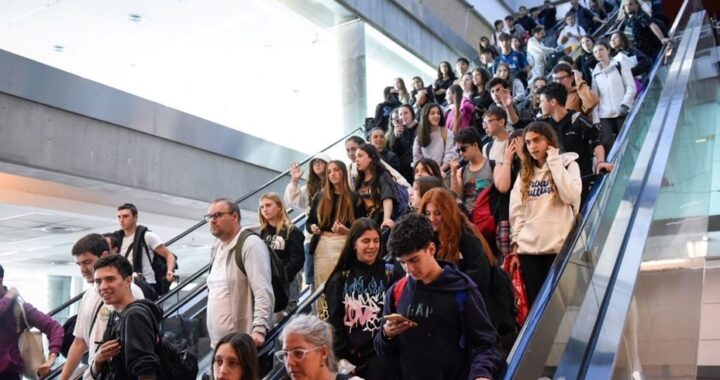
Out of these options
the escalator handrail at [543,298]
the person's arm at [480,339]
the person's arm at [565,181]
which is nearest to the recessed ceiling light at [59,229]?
the person's arm at [565,181]

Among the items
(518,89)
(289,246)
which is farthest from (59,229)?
(289,246)

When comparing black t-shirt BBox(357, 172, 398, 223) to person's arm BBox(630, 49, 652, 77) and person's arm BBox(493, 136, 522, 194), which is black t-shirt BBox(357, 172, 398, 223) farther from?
person's arm BBox(630, 49, 652, 77)

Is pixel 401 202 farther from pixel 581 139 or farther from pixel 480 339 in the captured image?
pixel 480 339

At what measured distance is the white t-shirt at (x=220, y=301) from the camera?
171 inches

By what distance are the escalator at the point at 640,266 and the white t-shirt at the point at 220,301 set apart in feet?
6.62

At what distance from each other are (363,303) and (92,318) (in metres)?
1.76

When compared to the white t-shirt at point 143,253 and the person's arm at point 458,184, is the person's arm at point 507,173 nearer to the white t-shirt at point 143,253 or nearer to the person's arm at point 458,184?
the person's arm at point 458,184

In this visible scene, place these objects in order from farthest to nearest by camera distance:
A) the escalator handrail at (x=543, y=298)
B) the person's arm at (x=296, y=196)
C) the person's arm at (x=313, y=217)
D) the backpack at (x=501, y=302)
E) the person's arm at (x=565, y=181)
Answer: the person's arm at (x=296, y=196) < the person's arm at (x=313, y=217) < the person's arm at (x=565, y=181) < the backpack at (x=501, y=302) < the escalator handrail at (x=543, y=298)

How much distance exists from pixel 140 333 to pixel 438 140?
4865 millimetres

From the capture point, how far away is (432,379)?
287 centimetres

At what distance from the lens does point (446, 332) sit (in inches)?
113

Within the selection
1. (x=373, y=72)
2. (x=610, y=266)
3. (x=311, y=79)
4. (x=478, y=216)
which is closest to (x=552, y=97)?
(x=478, y=216)

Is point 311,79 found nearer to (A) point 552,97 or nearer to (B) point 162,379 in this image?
(A) point 552,97

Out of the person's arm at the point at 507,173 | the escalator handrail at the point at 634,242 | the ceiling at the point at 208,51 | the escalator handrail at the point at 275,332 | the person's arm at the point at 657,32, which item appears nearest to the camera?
the escalator handrail at the point at 634,242
